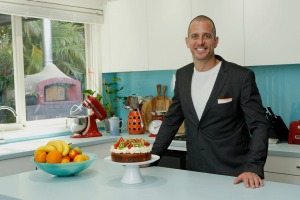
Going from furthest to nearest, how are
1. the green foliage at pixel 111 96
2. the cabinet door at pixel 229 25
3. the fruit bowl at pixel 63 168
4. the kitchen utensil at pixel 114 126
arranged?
the green foliage at pixel 111 96, the kitchen utensil at pixel 114 126, the cabinet door at pixel 229 25, the fruit bowl at pixel 63 168

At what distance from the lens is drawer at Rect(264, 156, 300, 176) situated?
9.75ft

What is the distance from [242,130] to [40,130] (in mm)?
2310

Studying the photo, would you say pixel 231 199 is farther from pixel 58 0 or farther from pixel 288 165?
pixel 58 0

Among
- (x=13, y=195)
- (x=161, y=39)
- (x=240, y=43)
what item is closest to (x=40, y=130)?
(x=161, y=39)

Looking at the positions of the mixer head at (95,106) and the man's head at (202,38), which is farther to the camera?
the mixer head at (95,106)

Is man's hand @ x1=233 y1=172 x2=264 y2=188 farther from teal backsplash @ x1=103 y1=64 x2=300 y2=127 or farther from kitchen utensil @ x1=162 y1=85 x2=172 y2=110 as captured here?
kitchen utensil @ x1=162 y1=85 x2=172 y2=110

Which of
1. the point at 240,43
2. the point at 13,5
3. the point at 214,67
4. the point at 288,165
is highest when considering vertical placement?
the point at 13,5

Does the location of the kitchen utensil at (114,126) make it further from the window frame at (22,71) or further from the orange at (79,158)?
the orange at (79,158)

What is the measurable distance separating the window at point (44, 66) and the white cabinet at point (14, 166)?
31.6 inches

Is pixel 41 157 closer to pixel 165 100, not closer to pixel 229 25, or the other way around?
pixel 229 25

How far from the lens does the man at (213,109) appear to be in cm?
234

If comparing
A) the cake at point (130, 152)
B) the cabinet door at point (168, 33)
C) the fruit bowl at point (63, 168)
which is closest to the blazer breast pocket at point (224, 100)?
the cake at point (130, 152)

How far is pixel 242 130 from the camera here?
2402 millimetres

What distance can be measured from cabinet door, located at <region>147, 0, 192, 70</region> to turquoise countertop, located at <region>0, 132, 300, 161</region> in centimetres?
74
